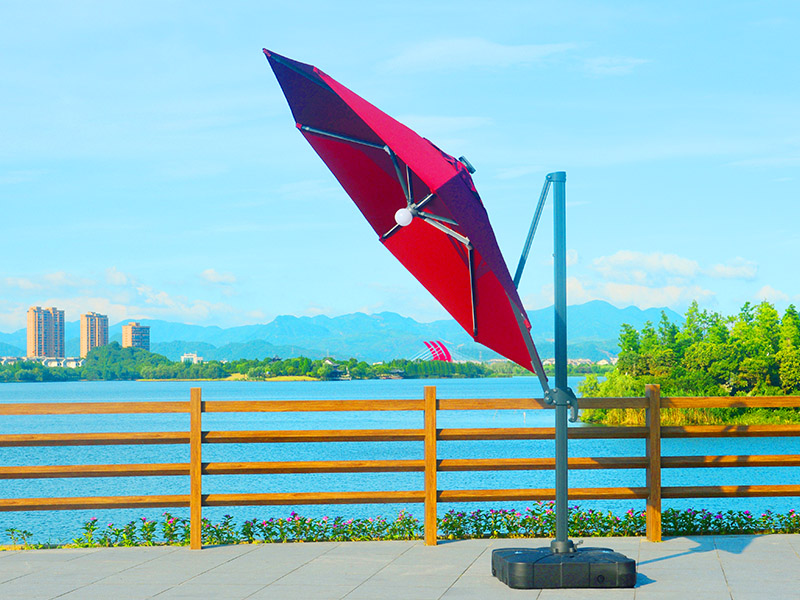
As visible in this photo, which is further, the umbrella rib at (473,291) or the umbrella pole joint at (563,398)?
the umbrella pole joint at (563,398)

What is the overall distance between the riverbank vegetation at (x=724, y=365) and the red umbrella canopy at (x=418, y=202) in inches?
1505

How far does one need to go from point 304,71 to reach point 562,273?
2.25 metres

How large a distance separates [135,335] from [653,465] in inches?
7048

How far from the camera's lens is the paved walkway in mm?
5590

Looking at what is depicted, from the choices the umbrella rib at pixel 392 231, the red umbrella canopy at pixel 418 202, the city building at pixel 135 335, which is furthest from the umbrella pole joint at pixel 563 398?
the city building at pixel 135 335

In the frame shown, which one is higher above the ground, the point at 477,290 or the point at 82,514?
the point at 477,290

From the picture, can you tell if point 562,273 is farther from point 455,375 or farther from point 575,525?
point 455,375

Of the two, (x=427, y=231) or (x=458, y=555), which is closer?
(x=427, y=231)

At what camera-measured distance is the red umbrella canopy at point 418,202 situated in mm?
4973

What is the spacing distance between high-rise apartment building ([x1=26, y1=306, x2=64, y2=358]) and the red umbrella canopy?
18498 cm

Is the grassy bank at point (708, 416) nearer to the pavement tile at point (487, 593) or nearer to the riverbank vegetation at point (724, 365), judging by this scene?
the riverbank vegetation at point (724, 365)

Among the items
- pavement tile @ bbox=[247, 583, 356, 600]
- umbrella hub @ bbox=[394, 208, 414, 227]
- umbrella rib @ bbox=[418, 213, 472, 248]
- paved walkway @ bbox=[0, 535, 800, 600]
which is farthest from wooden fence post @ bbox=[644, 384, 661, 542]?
umbrella hub @ bbox=[394, 208, 414, 227]

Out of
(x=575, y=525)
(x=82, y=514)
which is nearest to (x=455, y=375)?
(x=82, y=514)

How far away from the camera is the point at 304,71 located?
17.2 ft
